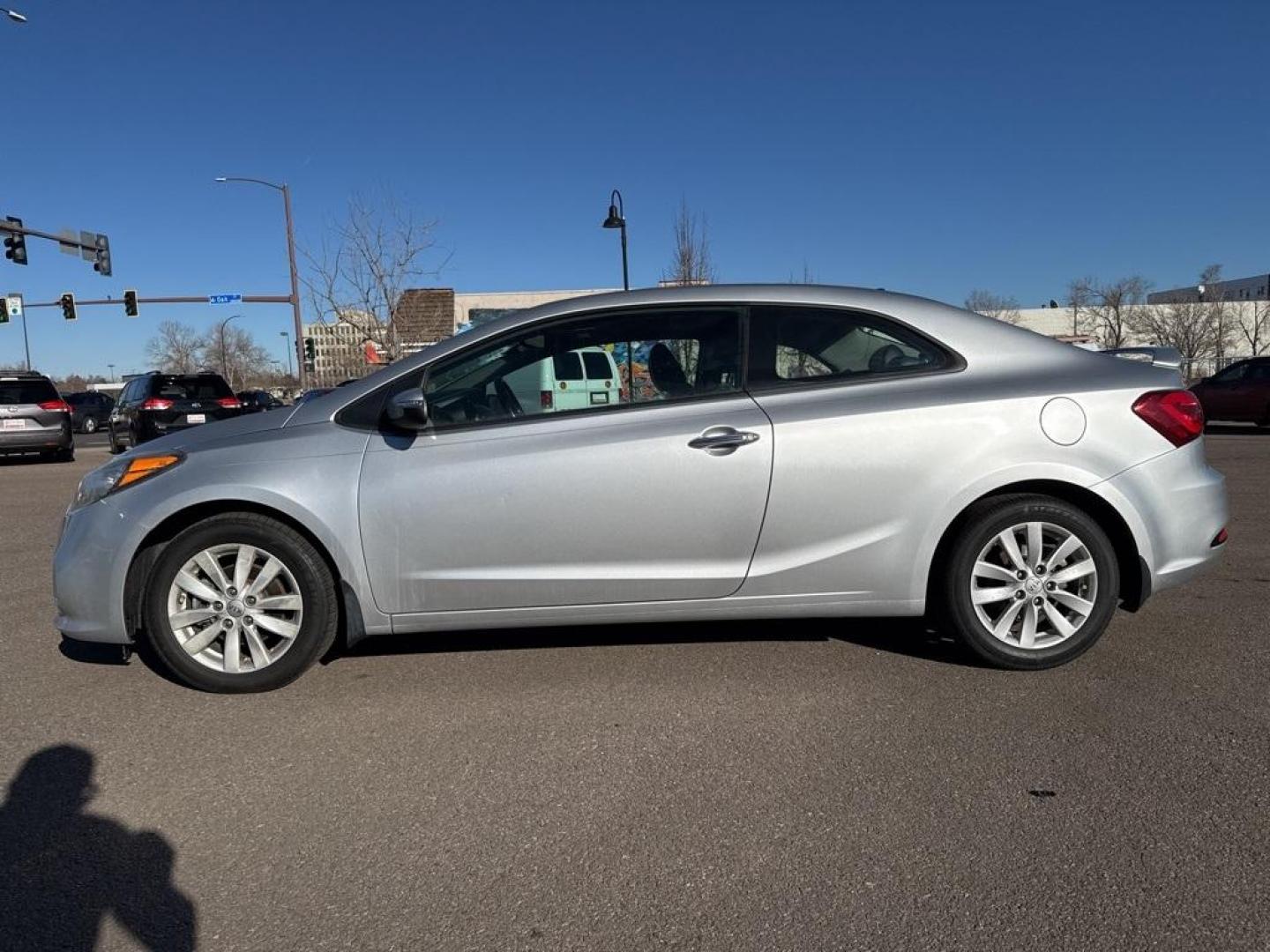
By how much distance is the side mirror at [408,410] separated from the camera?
11.7 feet

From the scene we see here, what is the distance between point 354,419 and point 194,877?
1870 millimetres

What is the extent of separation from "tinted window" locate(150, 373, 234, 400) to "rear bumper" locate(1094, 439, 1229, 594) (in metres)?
15.5

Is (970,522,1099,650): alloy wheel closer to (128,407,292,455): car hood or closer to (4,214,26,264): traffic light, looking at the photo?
(128,407,292,455): car hood

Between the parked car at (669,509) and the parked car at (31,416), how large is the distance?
46.9 ft

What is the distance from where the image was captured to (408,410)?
3.56 m

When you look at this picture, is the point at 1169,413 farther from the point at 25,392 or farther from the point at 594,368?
the point at 25,392

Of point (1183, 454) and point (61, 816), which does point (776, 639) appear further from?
point (61, 816)

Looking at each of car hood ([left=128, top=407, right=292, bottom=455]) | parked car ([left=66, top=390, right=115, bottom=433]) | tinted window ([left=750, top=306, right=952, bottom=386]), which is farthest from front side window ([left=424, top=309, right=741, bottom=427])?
parked car ([left=66, top=390, right=115, bottom=433])

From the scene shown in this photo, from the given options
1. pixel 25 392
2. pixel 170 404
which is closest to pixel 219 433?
pixel 170 404

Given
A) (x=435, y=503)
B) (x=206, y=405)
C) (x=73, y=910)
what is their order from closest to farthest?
1. (x=73, y=910)
2. (x=435, y=503)
3. (x=206, y=405)

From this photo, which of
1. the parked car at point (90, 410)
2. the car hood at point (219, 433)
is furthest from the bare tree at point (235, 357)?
the car hood at point (219, 433)

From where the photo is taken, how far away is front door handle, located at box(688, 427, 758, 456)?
3.61m

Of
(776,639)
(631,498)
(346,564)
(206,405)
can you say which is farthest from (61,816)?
(206,405)

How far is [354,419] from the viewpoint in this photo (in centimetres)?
374
